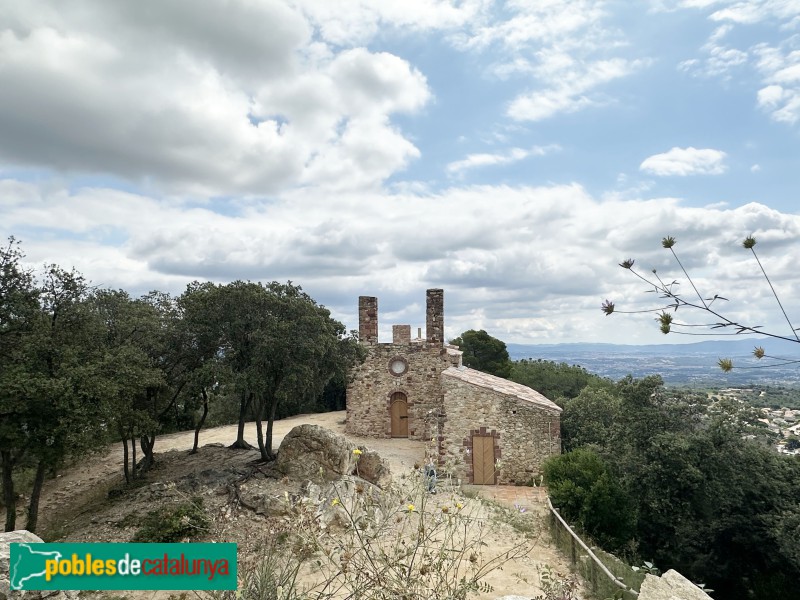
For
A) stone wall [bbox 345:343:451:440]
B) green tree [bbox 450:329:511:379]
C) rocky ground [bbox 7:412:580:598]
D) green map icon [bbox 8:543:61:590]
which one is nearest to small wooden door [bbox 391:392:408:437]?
stone wall [bbox 345:343:451:440]

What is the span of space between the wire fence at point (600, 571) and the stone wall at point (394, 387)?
424 inches

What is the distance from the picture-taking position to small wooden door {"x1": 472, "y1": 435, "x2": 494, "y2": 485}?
649 inches

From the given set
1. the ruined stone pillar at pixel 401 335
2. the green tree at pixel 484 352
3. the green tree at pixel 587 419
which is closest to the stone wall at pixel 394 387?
the ruined stone pillar at pixel 401 335

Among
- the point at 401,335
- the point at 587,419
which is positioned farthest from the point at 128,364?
the point at 587,419

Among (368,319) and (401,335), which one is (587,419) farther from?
(368,319)

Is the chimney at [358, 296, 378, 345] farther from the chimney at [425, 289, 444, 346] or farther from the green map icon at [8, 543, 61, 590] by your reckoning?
the green map icon at [8, 543, 61, 590]

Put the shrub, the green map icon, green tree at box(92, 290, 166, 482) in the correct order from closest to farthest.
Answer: the green map icon → the shrub → green tree at box(92, 290, 166, 482)

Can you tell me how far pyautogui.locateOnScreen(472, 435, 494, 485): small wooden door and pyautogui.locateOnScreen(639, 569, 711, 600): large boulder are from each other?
10456 millimetres

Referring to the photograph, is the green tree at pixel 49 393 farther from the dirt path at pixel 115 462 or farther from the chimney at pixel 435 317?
the chimney at pixel 435 317

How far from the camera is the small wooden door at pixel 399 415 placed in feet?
72.2

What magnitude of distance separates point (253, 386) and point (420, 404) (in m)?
9.89

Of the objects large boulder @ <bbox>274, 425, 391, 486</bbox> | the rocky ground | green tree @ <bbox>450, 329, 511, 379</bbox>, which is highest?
green tree @ <bbox>450, 329, 511, 379</bbox>

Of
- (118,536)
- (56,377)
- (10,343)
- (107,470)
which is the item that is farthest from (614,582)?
(107,470)

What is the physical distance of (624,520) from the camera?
12.7m
